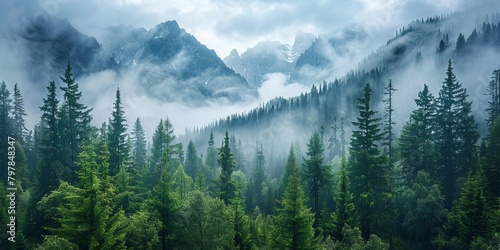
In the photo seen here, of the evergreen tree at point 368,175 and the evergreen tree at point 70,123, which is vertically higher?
the evergreen tree at point 70,123

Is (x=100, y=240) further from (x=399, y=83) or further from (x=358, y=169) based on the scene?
(x=399, y=83)

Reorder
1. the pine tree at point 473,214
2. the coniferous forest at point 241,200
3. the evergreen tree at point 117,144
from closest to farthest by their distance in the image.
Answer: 1. the coniferous forest at point 241,200
2. the pine tree at point 473,214
3. the evergreen tree at point 117,144

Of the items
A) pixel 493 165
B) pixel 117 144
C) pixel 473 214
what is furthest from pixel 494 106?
pixel 117 144

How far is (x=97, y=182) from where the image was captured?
2239 centimetres

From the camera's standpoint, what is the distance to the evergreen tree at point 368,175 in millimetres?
36625

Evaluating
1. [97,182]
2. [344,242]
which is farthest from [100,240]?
[344,242]

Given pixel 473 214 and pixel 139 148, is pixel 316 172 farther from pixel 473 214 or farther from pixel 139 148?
pixel 139 148

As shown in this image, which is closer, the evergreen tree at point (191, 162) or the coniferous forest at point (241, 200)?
the coniferous forest at point (241, 200)

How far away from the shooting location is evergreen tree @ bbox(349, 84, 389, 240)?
120 ft

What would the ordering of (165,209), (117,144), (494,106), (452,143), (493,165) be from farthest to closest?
(494,106) < (452,143) < (117,144) < (493,165) < (165,209)

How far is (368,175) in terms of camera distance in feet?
122

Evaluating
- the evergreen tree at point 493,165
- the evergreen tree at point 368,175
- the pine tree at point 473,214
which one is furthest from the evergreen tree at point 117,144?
the evergreen tree at point 493,165

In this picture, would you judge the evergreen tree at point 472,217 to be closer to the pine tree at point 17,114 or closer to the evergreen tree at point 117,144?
the evergreen tree at point 117,144

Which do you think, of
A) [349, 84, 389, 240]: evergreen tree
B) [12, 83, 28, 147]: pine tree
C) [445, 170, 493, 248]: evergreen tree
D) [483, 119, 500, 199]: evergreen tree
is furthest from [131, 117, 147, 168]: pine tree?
[483, 119, 500, 199]: evergreen tree
